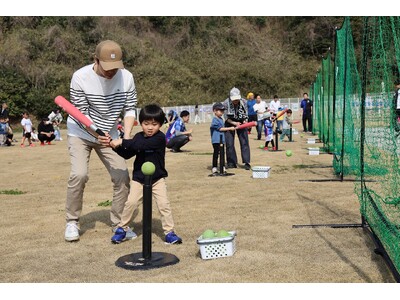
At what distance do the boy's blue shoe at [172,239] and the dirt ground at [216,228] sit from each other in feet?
0.25

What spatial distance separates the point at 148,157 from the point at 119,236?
85 cm

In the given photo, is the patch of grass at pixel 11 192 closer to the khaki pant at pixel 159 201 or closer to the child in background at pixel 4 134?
the khaki pant at pixel 159 201

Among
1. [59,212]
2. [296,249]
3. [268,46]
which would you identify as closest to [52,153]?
[59,212]

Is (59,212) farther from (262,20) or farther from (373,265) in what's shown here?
(262,20)

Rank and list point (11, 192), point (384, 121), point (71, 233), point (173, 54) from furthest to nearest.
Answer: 1. point (173, 54)
2. point (11, 192)
3. point (384, 121)
4. point (71, 233)

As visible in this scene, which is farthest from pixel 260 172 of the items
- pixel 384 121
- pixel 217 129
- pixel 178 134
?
pixel 178 134

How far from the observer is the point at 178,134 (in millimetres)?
16641

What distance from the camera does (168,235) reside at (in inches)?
207

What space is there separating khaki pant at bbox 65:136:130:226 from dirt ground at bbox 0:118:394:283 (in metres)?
0.37

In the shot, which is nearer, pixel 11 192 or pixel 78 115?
pixel 78 115

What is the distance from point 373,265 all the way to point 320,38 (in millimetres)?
63332

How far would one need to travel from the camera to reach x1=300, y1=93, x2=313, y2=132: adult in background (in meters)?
23.4

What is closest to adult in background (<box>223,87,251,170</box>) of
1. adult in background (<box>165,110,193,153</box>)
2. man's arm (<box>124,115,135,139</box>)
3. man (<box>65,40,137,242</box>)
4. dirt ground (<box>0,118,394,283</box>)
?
dirt ground (<box>0,118,394,283</box>)

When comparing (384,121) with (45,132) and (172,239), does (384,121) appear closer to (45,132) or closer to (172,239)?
(172,239)
